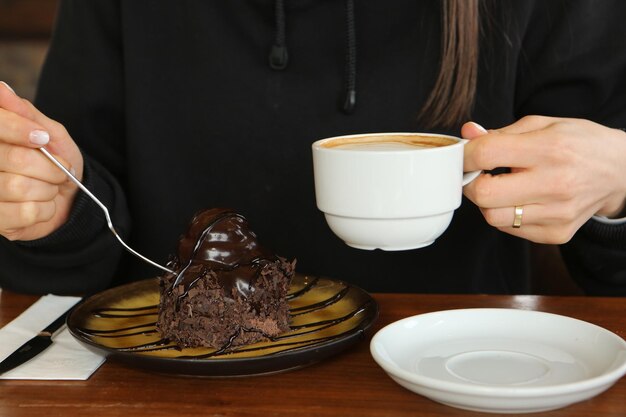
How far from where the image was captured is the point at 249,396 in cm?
75

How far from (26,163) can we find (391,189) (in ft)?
1.43

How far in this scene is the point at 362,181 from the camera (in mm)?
795

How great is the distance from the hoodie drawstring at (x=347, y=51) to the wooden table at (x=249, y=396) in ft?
1.74

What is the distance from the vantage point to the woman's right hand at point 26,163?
0.89 metres

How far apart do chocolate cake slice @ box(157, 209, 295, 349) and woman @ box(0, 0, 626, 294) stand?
324mm

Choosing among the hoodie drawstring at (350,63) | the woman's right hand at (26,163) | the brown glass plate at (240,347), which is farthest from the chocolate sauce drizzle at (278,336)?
the hoodie drawstring at (350,63)

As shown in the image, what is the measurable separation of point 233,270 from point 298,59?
53 centimetres

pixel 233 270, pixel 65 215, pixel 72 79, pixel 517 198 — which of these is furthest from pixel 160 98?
pixel 517 198

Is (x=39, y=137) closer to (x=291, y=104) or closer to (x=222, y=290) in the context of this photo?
(x=222, y=290)

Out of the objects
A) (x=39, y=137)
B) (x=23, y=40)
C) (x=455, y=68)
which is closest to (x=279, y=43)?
(x=455, y=68)

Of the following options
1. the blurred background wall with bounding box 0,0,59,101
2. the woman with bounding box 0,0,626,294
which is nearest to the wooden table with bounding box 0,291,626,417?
the woman with bounding box 0,0,626,294

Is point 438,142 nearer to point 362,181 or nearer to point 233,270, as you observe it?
point 362,181

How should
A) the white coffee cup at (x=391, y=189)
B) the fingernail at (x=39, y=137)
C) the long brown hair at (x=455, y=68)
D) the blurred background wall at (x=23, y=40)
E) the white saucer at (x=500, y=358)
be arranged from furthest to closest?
the blurred background wall at (x=23, y=40)
the long brown hair at (x=455, y=68)
the fingernail at (x=39, y=137)
the white coffee cup at (x=391, y=189)
the white saucer at (x=500, y=358)

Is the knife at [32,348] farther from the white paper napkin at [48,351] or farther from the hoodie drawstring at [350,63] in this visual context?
the hoodie drawstring at [350,63]
